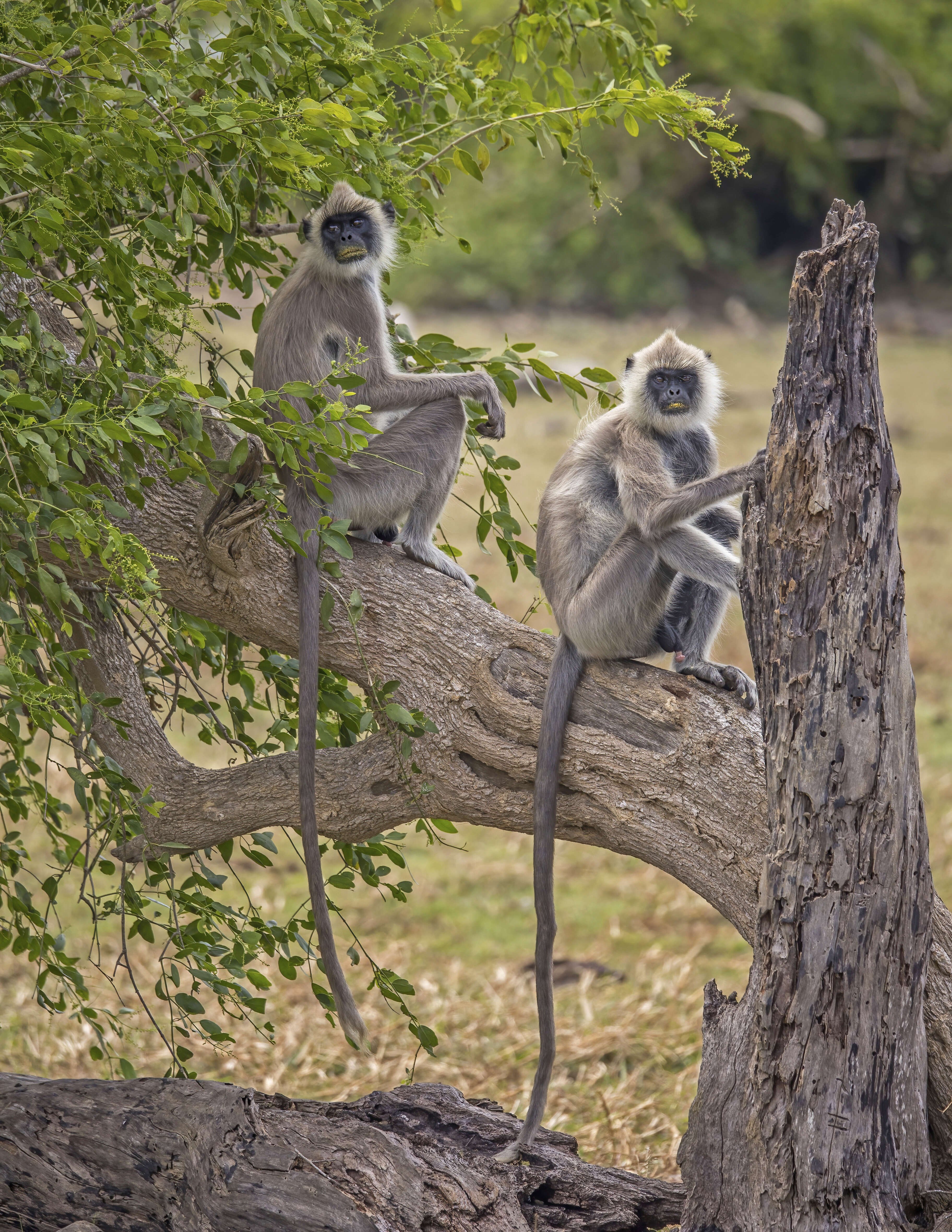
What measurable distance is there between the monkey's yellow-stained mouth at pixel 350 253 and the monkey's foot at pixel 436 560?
2.89 feet

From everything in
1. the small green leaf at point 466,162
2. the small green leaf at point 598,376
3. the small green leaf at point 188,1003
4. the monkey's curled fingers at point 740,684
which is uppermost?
the small green leaf at point 466,162

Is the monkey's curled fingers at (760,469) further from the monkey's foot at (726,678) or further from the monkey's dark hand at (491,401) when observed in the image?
the monkey's dark hand at (491,401)

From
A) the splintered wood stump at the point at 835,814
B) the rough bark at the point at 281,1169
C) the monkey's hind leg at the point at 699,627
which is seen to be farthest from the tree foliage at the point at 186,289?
the splintered wood stump at the point at 835,814

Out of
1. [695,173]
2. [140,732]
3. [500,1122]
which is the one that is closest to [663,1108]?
[500,1122]

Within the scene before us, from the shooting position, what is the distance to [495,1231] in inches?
106

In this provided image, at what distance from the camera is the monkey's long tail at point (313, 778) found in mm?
2801

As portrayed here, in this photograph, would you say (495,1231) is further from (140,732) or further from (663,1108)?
(663,1108)

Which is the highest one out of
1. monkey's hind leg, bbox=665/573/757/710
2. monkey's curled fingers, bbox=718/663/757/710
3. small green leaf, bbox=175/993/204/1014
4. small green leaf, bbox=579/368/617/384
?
small green leaf, bbox=579/368/617/384

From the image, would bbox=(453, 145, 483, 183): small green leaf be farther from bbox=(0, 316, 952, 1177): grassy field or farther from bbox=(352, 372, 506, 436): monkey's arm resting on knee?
bbox=(0, 316, 952, 1177): grassy field

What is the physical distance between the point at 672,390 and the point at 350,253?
3.51ft

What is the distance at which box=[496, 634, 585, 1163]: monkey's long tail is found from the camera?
2814 mm

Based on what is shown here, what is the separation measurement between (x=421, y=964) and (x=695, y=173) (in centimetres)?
1678

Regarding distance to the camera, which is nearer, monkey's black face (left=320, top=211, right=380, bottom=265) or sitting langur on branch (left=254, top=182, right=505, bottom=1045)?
sitting langur on branch (left=254, top=182, right=505, bottom=1045)

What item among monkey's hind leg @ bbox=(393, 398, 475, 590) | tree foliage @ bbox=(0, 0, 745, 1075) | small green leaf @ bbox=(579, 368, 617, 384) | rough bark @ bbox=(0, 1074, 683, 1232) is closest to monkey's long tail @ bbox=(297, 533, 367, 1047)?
tree foliage @ bbox=(0, 0, 745, 1075)
